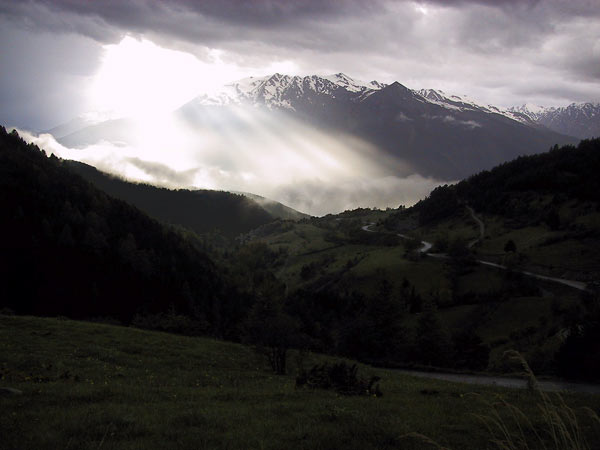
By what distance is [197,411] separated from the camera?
14656 millimetres

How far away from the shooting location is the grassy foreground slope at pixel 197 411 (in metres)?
11.7

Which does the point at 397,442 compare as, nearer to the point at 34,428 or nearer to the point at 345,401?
the point at 345,401

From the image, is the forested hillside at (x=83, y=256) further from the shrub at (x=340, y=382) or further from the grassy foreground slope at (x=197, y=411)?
the shrub at (x=340, y=382)

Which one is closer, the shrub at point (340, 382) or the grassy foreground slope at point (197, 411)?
the grassy foreground slope at point (197, 411)

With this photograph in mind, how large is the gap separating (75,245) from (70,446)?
5303 inches

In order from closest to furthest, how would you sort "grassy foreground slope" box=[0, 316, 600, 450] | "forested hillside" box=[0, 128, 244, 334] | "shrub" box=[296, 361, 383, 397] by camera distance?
"grassy foreground slope" box=[0, 316, 600, 450] → "shrub" box=[296, 361, 383, 397] → "forested hillside" box=[0, 128, 244, 334]

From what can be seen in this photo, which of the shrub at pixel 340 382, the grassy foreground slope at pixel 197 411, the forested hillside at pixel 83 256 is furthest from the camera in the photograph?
the forested hillside at pixel 83 256

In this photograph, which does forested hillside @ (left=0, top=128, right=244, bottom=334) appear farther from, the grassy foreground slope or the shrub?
the shrub

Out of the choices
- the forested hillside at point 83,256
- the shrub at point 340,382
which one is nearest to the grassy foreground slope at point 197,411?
the shrub at point 340,382

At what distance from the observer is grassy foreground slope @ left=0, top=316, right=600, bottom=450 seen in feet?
38.3

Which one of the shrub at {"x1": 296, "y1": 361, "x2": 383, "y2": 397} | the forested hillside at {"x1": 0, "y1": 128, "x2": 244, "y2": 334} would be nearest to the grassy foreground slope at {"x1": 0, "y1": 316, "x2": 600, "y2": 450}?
the shrub at {"x1": 296, "y1": 361, "x2": 383, "y2": 397}

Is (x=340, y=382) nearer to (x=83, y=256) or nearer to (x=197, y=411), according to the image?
(x=197, y=411)

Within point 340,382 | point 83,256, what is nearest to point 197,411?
point 340,382

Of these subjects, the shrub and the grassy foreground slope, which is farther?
the shrub
